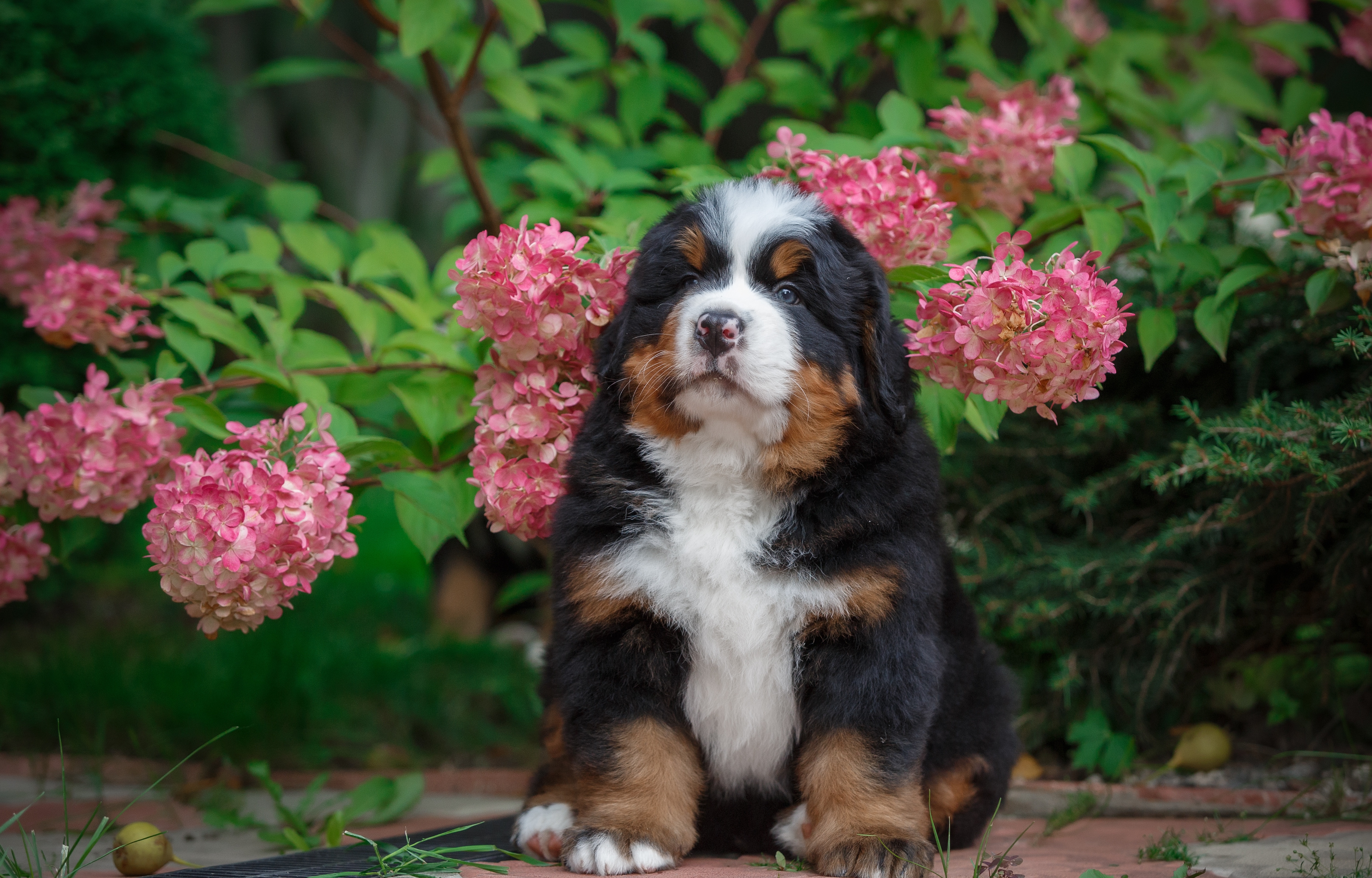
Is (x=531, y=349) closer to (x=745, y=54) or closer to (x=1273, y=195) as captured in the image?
(x=1273, y=195)

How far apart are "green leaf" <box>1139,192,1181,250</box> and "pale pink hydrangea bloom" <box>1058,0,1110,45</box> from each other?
5.11ft

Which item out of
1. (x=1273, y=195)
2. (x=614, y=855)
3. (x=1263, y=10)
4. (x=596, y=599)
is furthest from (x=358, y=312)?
(x=1263, y=10)

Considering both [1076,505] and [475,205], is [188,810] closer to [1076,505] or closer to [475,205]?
[475,205]

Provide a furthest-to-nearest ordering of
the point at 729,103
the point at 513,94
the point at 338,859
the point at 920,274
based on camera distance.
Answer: the point at 729,103 < the point at 513,94 < the point at 920,274 < the point at 338,859

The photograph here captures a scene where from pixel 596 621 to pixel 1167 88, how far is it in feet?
12.2

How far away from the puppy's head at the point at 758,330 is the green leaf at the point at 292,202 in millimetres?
1737

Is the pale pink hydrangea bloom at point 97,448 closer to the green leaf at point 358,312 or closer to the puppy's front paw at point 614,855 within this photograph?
the green leaf at point 358,312

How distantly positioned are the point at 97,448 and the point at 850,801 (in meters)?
2.03

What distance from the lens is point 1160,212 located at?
9.04 feet

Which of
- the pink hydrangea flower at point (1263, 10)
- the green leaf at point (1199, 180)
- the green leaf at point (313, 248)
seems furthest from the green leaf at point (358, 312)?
the pink hydrangea flower at point (1263, 10)

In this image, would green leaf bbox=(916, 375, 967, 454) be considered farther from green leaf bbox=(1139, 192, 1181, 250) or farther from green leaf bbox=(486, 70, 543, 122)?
green leaf bbox=(486, 70, 543, 122)

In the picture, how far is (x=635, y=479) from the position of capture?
2410mm

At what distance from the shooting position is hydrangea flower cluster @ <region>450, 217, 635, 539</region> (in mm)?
2578

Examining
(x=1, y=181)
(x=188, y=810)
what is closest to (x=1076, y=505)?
(x=188, y=810)
